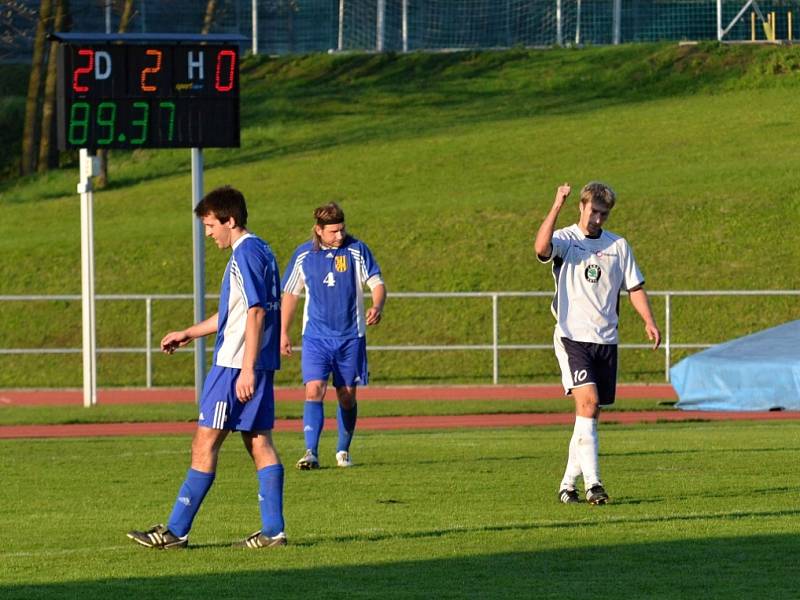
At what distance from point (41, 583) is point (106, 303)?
24.8 metres

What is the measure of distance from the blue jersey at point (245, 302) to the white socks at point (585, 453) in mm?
2631

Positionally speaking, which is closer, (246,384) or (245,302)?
(246,384)

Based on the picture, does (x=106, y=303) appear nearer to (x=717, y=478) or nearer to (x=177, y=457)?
(x=177, y=457)

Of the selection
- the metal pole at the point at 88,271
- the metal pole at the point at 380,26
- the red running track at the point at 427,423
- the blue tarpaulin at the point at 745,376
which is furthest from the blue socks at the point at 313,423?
the metal pole at the point at 380,26

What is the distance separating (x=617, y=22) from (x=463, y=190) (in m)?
14.4

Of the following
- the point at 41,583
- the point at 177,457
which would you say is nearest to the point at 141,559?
the point at 41,583

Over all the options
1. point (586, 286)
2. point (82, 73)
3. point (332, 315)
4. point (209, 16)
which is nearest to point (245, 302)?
point (586, 286)

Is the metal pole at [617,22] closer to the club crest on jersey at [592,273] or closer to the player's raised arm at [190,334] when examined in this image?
the club crest on jersey at [592,273]

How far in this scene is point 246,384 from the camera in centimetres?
859

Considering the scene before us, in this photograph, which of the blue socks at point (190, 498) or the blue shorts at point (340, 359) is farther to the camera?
the blue shorts at point (340, 359)

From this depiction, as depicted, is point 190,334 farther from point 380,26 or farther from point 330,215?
point 380,26

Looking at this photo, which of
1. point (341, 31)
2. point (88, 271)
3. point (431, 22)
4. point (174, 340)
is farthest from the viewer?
point (341, 31)

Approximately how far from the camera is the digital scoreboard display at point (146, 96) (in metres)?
20.8

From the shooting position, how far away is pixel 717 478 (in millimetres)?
12336
